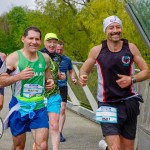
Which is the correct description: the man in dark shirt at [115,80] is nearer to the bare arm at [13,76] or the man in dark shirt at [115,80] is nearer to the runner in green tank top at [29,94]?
the runner in green tank top at [29,94]

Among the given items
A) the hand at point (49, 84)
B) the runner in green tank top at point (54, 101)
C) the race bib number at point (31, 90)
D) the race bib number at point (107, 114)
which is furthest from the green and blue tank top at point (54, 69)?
the race bib number at point (107, 114)

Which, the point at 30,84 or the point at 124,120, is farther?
the point at 30,84

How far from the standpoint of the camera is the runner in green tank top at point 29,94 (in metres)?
5.23

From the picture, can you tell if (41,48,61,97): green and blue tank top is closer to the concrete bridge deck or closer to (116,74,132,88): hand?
the concrete bridge deck

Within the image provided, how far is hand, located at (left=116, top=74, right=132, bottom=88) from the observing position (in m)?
4.86

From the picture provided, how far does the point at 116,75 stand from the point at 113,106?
1.22 feet

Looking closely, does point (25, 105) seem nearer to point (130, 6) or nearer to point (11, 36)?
point (130, 6)

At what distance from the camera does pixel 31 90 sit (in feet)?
17.3

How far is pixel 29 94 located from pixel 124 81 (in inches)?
46.1

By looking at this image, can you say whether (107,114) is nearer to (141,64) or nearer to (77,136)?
(141,64)

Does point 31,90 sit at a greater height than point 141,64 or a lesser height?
lesser

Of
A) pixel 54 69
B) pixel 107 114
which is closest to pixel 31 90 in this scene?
pixel 107 114

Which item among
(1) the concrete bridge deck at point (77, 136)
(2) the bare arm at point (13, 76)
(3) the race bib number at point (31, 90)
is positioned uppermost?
(2) the bare arm at point (13, 76)

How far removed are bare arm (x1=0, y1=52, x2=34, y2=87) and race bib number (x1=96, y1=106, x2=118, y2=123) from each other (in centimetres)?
90
